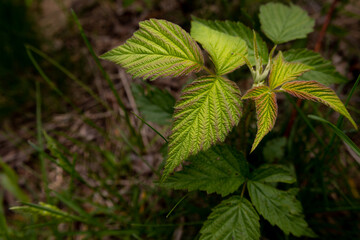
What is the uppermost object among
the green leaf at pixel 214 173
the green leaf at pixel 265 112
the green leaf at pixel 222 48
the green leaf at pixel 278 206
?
the green leaf at pixel 222 48

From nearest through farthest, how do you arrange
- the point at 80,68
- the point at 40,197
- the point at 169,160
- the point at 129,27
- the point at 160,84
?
the point at 169,160 → the point at 40,197 → the point at 160,84 → the point at 80,68 → the point at 129,27

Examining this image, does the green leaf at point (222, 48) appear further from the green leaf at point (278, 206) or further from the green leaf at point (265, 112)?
the green leaf at point (278, 206)

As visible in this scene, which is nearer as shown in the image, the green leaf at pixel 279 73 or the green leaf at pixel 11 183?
the green leaf at pixel 279 73

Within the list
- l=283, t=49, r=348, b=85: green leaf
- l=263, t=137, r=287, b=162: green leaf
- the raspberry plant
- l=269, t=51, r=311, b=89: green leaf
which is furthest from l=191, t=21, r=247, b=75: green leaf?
l=263, t=137, r=287, b=162: green leaf

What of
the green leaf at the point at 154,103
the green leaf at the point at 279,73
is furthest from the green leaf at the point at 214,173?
the green leaf at the point at 154,103

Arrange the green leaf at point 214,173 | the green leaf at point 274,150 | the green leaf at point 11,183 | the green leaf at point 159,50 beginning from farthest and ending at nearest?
the green leaf at point 11,183, the green leaf at point 274,150, the green leaf at point 214,173, the green leaf at point 159,50

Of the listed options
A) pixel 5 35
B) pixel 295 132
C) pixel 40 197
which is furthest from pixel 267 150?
pixel 5 35

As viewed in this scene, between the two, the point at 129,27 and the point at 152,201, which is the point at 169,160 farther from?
the point at 129,27
